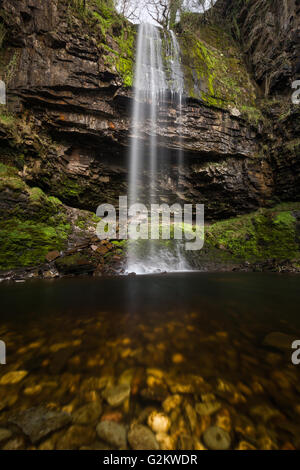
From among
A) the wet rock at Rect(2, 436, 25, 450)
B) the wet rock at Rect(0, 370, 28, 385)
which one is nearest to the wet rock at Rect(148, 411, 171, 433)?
the wet rock at Rect(2, 436, 25, 450)

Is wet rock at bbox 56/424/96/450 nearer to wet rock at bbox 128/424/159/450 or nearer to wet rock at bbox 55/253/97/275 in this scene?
wet rock at bbox 128/424/159/450

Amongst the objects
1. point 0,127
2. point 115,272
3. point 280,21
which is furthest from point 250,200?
point 0,127

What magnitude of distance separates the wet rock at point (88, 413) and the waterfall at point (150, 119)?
584cm

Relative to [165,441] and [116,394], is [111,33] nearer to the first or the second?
[116,394]

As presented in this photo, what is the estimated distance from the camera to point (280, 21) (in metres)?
11.7

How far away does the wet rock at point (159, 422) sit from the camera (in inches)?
33.6

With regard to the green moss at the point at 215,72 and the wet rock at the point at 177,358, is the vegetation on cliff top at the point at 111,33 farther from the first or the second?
the wet rock at the point at 177,358

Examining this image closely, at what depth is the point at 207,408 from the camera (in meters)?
0.96

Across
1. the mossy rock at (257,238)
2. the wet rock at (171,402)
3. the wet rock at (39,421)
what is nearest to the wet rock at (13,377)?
the wet rock at (39,421)

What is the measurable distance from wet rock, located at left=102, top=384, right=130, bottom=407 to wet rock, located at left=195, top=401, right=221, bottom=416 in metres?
0.40

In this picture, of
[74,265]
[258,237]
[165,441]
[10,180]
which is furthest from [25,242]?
[258,237]

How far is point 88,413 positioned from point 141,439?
293 mm

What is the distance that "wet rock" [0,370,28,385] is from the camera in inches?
44.0

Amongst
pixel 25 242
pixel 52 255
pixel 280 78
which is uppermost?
pixel 280 78
